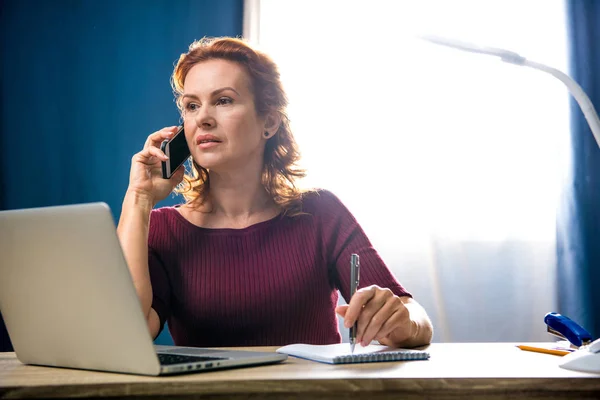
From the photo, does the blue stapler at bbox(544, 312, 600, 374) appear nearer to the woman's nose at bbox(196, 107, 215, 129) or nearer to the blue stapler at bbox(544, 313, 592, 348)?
the blue stapler at bbox(544, 313, 592, 348)

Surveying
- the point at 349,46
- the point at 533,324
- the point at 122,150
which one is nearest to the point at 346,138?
the point at 349,46

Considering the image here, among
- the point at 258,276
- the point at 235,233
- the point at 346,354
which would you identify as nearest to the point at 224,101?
the point at 235,233

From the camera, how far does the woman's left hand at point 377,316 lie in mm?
1030

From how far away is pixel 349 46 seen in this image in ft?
8.68

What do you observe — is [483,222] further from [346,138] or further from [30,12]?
[30,12]

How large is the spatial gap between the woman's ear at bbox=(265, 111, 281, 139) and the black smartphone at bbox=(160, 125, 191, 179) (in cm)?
26

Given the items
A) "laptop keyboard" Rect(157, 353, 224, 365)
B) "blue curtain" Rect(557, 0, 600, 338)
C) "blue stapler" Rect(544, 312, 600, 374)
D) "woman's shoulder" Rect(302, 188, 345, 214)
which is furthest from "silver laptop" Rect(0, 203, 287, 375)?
"blue curtain" Rect(557, 0, 600, 338)

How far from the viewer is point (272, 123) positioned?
179 cm

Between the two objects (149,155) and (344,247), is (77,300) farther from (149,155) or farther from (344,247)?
(344,247)

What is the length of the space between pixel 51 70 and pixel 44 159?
0.34 meters

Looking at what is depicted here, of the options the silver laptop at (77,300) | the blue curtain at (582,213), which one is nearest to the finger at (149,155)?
the silver laptop at (77,300)

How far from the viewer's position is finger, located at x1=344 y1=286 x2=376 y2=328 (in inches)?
40.0

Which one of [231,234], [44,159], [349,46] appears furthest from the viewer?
[349,46]

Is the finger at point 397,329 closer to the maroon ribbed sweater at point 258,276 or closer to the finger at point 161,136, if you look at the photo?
the maroon ribbed sweater at point 258,276
